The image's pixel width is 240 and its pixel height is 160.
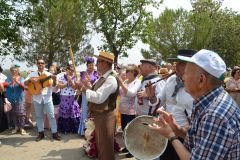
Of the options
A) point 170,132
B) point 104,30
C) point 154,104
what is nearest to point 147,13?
point 104,30

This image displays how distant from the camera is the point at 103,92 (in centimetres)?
516

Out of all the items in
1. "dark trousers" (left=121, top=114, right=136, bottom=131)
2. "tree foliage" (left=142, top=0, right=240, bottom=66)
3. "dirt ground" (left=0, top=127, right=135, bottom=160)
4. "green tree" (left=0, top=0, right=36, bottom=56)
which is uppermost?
"tree foliage" (left=142, top=0, right=240, bottom=66)

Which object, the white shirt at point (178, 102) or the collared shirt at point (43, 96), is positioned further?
the collared shirt at point (43, 96)

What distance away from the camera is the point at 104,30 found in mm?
28922

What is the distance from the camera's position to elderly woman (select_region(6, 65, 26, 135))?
9.21m

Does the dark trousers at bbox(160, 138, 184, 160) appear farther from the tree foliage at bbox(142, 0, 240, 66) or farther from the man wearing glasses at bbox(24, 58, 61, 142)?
the tree foliage at bbox(142, 0, 240, 66)

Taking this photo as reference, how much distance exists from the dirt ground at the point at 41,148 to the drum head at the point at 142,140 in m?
2.45

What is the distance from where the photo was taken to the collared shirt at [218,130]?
201 centimetres

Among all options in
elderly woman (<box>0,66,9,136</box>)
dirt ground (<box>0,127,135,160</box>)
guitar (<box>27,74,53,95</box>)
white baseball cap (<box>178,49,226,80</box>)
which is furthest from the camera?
guitar (<box>27,74,53,95</box>)

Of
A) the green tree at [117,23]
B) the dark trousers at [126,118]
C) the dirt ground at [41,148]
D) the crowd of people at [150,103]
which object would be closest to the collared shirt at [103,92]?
the crowd of people at [150,103]

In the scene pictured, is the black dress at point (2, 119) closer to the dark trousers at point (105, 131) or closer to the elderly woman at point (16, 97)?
the elderly woman at point (16, 97)

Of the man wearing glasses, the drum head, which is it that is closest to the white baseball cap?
the drum head

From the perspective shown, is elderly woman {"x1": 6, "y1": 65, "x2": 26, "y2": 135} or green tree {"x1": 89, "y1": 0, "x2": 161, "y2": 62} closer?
elderly woman {"x1": 6, "y1": 65, "x2": 26, "y2": 135}

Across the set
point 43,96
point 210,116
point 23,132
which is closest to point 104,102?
point 210,116
